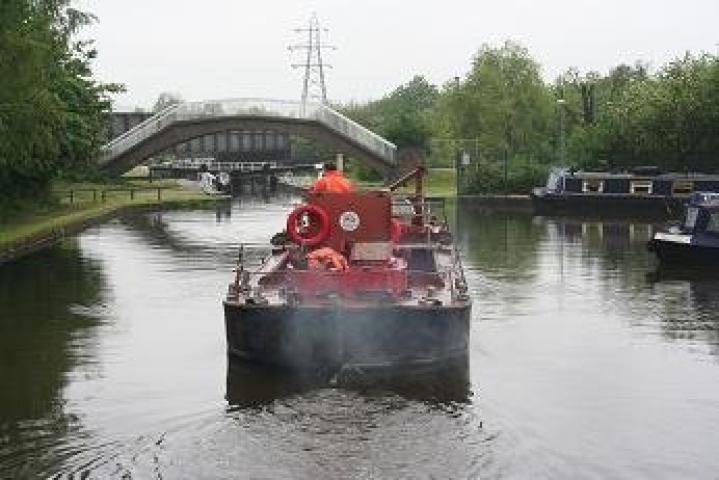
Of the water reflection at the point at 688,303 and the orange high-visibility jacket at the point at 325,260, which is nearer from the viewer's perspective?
the orange high-visibility jacket at the point at 325,260

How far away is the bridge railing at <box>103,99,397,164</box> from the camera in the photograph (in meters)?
75.5

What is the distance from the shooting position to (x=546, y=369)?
19.6 meters

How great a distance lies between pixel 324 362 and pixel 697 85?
55.0 metres

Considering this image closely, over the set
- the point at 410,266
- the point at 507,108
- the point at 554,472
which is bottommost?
the point at 554,472

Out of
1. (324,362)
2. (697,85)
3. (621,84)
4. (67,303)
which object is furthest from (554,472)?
(621,84)

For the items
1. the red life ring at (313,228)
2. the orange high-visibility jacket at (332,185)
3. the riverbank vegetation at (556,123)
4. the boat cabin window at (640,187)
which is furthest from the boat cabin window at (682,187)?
the red life ring at (313,228)

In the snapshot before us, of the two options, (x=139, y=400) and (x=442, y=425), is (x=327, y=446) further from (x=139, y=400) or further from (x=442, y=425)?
(x=139, y=400)

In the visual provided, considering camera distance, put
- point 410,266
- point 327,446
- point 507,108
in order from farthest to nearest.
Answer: point 507,108
point 410,266
point 327,446

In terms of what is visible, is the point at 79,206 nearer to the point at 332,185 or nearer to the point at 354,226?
the point at 332,185

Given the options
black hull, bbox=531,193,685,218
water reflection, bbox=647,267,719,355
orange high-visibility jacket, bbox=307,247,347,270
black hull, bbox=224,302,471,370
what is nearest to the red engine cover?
orange high-visibility jacket, bbox=307,247,347,270

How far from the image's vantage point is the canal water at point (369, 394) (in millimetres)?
13758

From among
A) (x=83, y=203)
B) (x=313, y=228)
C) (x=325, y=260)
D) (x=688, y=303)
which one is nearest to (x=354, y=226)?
(x=313, y=228)

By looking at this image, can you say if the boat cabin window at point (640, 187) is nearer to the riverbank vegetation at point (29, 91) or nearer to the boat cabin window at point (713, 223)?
the boat cabin window at point (713, 223)

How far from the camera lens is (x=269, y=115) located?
248ft
